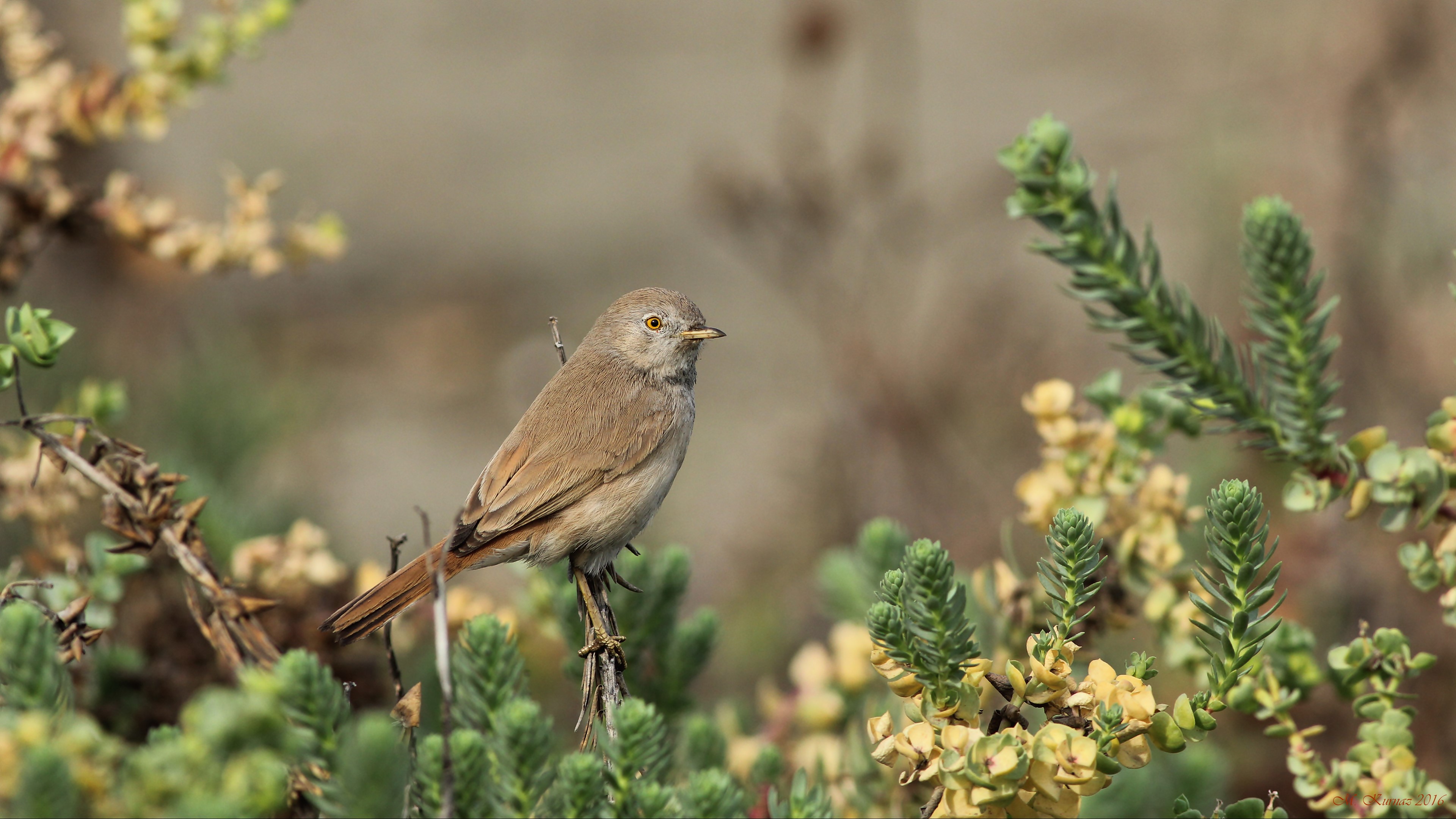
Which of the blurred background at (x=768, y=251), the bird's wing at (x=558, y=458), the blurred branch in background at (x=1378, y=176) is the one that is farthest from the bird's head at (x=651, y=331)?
the blurred branch in background at (x=1378, y=176)

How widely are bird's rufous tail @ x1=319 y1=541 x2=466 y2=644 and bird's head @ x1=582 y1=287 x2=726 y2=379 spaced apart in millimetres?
1548

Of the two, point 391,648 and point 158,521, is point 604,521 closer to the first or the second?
point 391,648

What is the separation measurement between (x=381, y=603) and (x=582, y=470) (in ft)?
2.98

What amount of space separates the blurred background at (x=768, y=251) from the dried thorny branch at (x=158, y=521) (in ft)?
3.86

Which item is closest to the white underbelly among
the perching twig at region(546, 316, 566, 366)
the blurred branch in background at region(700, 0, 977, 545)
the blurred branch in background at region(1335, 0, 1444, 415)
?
the perching twig at region(546, 316, 566, 366)

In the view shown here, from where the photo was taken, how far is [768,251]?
335 inches

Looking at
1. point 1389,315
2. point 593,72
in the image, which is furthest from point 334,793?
point 593,72

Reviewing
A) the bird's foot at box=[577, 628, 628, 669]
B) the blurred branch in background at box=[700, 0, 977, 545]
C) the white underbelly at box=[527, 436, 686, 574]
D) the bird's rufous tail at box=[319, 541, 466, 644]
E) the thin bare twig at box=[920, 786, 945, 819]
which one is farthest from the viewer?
the blurred branch in background at box=[700, 0, 977, 545]

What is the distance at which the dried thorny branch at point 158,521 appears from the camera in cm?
203

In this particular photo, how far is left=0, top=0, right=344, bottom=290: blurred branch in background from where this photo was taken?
2873 mm

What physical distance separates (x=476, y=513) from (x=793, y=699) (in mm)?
1065

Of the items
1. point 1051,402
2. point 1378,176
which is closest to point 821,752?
point 1051,402

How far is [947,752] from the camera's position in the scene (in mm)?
1742

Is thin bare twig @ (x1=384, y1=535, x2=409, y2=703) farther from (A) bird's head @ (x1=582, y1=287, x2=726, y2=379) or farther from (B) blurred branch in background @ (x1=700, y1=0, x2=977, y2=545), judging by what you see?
(B) blurred branch in background @ (x1=700, y1=0, x2=977, y2=545)
